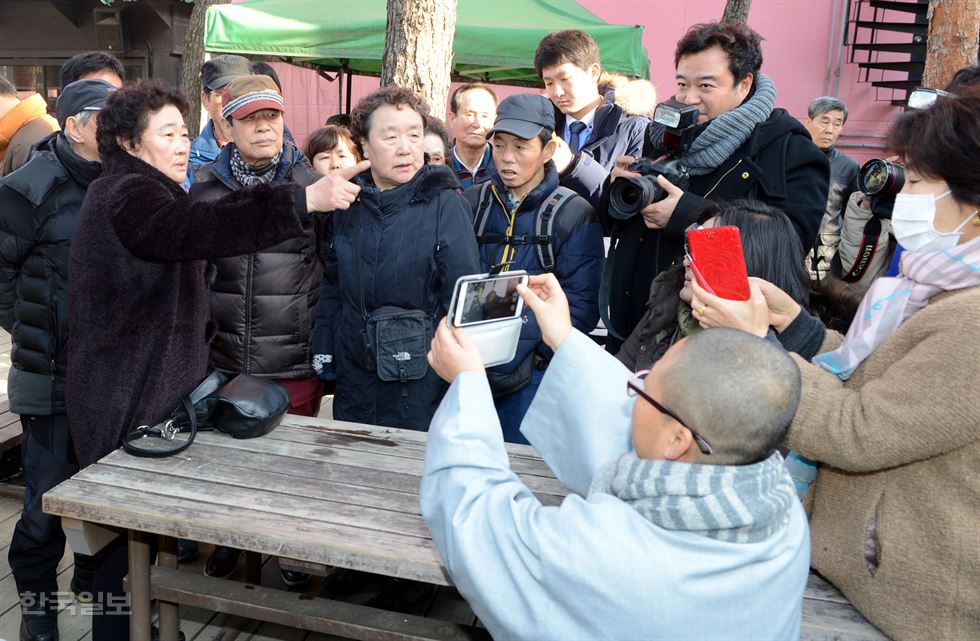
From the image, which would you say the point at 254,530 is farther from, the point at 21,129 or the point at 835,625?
the point at 21,129

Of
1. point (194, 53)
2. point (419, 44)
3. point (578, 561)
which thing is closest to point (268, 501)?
point (578, 561)

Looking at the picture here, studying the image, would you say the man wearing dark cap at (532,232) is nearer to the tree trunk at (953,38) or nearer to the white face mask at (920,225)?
the white face mask at (920,225)

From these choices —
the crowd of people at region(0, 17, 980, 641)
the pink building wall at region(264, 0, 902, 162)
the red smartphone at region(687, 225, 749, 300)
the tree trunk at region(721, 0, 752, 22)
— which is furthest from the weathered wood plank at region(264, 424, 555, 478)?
the pink building wall at region(264, 0, 902, 162)

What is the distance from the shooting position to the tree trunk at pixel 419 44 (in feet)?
15.1

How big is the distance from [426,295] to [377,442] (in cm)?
60

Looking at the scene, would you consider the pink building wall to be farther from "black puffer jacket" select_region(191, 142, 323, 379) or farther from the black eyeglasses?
the black eyeglasses

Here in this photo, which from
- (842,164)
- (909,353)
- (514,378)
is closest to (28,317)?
(514,378)

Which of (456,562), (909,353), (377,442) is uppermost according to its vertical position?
(909,353)

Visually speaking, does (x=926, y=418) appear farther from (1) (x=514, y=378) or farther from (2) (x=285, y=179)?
(2) (x=285, y=179)

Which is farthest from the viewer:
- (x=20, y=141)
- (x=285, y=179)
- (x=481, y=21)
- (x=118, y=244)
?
(x=481, y=21)

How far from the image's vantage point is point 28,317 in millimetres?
2490

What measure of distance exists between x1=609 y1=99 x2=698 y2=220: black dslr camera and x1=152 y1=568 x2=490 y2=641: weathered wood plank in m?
1.33

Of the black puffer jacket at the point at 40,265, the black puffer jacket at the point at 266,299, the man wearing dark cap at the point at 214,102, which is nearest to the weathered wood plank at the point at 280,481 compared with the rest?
the black puffer jacket at the point at 40,265

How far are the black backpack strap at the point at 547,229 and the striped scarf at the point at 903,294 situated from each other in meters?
1.26
